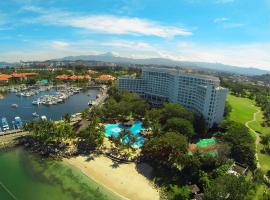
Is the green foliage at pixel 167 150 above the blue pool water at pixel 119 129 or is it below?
above

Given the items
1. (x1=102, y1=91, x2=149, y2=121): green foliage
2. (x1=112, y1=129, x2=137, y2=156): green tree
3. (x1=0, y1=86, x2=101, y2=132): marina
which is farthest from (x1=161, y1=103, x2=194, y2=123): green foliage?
(x1=0, y1=86, x2=101, y2=132): marina

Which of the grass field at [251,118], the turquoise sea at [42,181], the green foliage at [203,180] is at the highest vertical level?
the green foliage at [203,180]

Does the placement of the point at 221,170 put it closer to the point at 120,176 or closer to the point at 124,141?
the point at 120,176

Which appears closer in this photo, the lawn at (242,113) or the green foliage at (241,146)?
the green foliage at (241,146)

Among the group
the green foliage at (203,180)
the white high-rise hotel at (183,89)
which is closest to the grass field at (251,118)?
the white high-rise hotel at (183,89)

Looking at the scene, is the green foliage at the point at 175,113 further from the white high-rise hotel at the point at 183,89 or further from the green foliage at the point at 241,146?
the green foliage at the point at 241,146

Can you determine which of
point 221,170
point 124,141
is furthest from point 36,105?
point 221,170

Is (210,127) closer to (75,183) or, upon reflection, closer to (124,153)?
(124,153)
